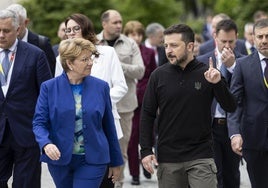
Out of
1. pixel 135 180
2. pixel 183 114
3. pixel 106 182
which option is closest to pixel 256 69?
pixel 183 114

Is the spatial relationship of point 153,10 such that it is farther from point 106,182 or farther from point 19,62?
point 106,182

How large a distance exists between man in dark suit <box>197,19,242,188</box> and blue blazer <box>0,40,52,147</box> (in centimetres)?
199

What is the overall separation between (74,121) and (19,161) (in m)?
1.55

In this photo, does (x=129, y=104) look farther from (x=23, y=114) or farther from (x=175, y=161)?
(x=175, y=161)

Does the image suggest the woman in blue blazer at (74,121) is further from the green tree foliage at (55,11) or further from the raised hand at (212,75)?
the green tree foliage at (55,11)

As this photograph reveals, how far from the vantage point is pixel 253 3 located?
2520 cm

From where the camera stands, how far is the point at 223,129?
9.67 m

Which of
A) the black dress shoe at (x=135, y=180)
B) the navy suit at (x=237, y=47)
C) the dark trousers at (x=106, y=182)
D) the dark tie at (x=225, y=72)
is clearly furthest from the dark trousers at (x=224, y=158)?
the black dress shoe at (x=135, y=180)

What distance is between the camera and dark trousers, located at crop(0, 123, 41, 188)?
877 cm

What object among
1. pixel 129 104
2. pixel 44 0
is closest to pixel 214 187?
pixel 129 104

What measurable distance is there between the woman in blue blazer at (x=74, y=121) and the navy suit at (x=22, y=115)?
1172 millimetres

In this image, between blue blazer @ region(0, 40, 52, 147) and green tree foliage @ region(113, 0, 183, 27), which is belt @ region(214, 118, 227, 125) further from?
green tree foliage @ region(113, 0, 183, 27)

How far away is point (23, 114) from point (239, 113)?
2.15m

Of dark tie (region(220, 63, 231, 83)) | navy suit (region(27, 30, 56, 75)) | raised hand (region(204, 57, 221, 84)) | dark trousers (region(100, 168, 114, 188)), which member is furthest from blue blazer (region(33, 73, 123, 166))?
navy suit (region(27, 30, 56, 75))
